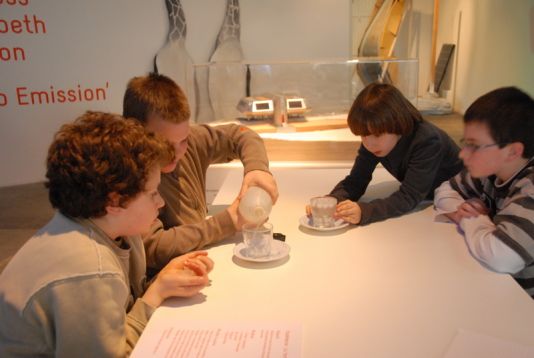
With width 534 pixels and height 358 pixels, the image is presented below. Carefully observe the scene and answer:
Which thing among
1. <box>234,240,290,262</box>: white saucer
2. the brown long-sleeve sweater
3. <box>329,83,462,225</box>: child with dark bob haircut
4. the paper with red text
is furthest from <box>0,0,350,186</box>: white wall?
the paper with red text

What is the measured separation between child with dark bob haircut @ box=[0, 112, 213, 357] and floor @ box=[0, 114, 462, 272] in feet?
4.51

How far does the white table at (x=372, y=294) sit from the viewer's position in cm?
82

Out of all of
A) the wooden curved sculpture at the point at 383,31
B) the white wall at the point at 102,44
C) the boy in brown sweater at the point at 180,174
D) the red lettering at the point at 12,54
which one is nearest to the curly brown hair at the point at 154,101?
the boy in brown sweater at the point at 180,174

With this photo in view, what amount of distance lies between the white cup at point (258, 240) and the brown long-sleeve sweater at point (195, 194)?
10 centimetres

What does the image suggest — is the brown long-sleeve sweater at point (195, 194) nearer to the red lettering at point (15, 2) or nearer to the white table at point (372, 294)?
the white table at point (372, 294)

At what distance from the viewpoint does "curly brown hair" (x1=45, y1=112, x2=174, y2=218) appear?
0.87 metres

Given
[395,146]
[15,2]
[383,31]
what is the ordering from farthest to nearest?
[383,31]
[15,2]
[395,146]

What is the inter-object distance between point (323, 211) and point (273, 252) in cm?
25

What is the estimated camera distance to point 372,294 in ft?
3.19

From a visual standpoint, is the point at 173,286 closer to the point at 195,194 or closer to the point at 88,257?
the point at 88,257

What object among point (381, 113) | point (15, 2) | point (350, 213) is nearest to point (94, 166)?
point (350, 213)

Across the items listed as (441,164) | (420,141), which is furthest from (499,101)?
(441,164)

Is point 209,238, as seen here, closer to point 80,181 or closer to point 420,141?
point 80,181

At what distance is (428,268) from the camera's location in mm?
1078
